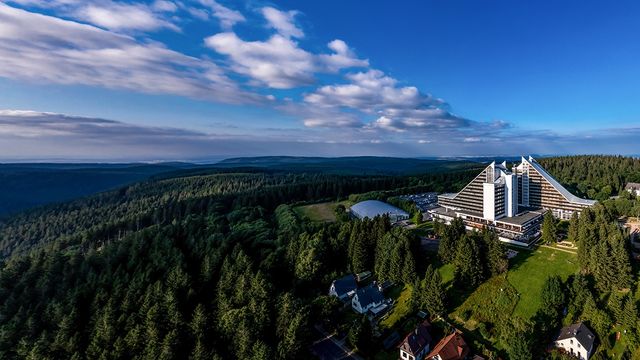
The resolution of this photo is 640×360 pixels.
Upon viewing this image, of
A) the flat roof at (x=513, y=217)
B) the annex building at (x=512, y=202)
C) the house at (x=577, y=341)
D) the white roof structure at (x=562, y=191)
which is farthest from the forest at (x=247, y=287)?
the flat roof at (x=513, y=217)

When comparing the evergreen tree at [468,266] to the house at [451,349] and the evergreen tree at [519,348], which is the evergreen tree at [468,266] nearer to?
the house at [451,349]

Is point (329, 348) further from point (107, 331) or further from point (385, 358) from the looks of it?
point (107, 331)

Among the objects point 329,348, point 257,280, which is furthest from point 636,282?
point 257,280

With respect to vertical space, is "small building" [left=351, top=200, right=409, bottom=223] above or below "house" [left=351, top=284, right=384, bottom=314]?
above

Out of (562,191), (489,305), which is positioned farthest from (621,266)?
(562,191)

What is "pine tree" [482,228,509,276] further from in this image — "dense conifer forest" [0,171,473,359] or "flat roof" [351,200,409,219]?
"flat roof" [351,200,409,219]

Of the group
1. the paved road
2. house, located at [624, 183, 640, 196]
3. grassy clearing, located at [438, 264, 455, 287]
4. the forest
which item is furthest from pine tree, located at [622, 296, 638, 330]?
house, located at [624, 183, 640, 196]
